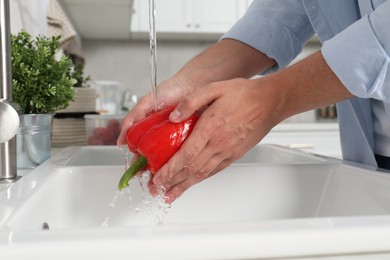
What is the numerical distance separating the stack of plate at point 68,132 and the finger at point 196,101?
79cm

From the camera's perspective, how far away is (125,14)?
2.00 meters

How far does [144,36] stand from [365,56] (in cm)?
258

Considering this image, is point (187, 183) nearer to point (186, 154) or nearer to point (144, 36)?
point (186, 154)

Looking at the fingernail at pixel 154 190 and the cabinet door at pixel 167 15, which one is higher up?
the cabinet door at pixel 167 15

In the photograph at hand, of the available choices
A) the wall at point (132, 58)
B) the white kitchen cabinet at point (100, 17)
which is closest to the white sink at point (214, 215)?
the white kitchen cabinet at point (100, 17)

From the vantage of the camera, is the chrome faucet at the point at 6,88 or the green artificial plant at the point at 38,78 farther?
the green artificial plant at the point at 38,78

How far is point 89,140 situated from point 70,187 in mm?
578

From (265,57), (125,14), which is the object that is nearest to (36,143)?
(265,57)

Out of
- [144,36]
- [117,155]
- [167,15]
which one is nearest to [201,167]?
[117,155]

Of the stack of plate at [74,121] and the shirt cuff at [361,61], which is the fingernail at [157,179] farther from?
the stack of plate at [74,121]

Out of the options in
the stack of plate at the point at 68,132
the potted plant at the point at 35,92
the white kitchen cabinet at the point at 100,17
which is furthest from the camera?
the white kitchen cabinet at the point at 100,17

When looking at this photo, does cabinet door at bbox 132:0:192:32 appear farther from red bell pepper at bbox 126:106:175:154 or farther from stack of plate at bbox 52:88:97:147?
red bell pepper at bbox 126:106:175:154

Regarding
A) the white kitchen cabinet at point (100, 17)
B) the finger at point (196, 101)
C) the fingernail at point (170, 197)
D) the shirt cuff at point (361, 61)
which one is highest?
the white kitchen cabinet at point (100, 17)

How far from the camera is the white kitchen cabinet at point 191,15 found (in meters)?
2.79
